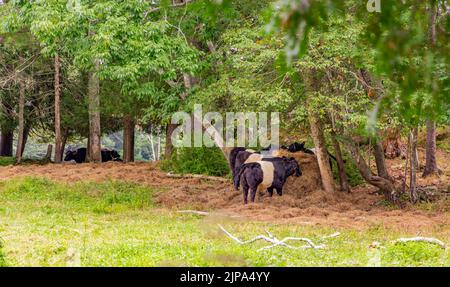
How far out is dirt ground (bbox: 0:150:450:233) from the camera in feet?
Result: 46.9

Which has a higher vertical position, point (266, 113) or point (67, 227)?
point (266, 113)

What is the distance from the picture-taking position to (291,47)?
11.8 ft

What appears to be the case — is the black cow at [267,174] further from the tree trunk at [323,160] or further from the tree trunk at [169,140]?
the tree trunk at [169,140]

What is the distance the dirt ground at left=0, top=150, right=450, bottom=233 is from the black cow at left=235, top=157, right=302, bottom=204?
1.08 ft

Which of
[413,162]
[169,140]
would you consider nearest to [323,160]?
[413,162]

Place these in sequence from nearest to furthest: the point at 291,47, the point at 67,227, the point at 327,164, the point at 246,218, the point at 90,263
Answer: the point at 291,47
the point at 90,263
the point at 67,227
the point at 246,218
the point at 327,164

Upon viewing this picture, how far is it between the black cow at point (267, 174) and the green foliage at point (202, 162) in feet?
15.6

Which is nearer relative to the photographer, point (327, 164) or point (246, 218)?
point (246, 218)

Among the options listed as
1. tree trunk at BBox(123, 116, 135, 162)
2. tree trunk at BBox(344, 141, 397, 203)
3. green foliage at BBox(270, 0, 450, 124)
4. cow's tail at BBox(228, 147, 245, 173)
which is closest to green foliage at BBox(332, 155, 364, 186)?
tree trunk at BBox(344, 141, 397, 203)

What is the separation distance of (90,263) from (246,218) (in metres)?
6.45

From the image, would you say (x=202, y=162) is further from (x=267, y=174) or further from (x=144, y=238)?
(x=144, y=238)

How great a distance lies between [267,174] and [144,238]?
670 cm

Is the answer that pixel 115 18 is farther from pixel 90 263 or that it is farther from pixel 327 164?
pixel 90 263
